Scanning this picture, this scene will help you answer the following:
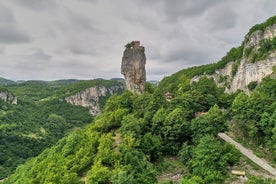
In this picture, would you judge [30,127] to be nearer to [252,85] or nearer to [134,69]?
[134,69]

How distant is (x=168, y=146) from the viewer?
34.9 m

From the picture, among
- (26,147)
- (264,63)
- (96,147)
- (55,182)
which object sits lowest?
(26,147)

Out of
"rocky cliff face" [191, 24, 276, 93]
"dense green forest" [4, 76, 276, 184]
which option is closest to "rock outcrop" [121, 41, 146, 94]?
"dense green forest" [4, 76, 276, 184]

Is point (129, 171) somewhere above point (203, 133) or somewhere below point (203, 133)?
below

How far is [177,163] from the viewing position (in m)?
33.3

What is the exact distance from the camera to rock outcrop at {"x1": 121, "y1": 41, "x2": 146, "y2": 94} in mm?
50906

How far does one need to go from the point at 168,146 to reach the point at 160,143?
4.20ft

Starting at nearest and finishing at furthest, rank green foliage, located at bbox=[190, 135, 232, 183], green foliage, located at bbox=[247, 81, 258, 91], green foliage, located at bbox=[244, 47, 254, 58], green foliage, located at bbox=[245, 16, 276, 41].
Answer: green foliage, located at bbox=[190, 135, 232, 183] → green foliage, located at bbox=[247, 81, 258, 91] → green foliage, located at bbox=[245, 16, 276, 41] → green foliage, located at bbox=[244, 47, 254, 58]

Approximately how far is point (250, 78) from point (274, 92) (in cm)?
2387

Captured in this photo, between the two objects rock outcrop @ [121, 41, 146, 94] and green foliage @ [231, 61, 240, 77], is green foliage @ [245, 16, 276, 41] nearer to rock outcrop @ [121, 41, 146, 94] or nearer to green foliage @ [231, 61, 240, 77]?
green foliage @ [231, 61, 240, 77]

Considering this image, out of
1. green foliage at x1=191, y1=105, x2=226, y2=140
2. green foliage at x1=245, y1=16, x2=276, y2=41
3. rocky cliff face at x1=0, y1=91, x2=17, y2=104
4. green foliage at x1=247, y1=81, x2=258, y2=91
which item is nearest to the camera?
green foliage at x1=191, y1=105, x2=226, y2=140

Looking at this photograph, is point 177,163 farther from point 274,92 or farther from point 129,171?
point 274,92

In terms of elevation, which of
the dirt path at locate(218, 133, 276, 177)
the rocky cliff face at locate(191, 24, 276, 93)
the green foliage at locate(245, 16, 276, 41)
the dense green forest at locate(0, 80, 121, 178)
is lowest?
the dense green forest at locate(0, 80, 121, 178)

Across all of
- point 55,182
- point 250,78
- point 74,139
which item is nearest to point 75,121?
point 250,78
